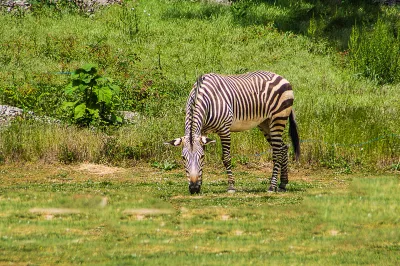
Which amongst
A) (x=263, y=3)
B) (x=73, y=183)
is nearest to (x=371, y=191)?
(x=73, y=183)

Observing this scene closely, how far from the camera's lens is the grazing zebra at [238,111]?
14.3 meters

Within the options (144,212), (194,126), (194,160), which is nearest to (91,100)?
(194,126)

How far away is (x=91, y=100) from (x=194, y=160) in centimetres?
569

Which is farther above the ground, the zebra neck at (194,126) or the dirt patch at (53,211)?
the zebra neck at (194,126)

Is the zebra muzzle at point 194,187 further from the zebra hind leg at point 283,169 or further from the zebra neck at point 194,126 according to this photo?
the zebra hind leg at point 283,169

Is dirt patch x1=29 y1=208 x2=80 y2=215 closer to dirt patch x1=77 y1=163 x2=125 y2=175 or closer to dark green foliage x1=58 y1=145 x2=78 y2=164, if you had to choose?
dirt patch x1=77 y1=163 x2=125 y2=175

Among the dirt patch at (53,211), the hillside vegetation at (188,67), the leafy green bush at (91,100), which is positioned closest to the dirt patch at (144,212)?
the dirt patch at (53,211)

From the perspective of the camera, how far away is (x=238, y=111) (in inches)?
595

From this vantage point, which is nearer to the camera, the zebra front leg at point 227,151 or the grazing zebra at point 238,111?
the grazing zebra at point 238,111

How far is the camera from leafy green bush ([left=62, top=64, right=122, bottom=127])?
1822cm

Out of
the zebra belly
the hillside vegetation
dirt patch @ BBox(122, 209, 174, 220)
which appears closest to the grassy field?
dirt patch @ BBox(122, 209, 174, 220)

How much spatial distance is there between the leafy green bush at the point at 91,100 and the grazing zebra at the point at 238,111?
391cm

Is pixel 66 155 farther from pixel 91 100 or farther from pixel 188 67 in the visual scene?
pixel 188 67

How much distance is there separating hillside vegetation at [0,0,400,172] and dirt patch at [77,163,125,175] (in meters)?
0.29
